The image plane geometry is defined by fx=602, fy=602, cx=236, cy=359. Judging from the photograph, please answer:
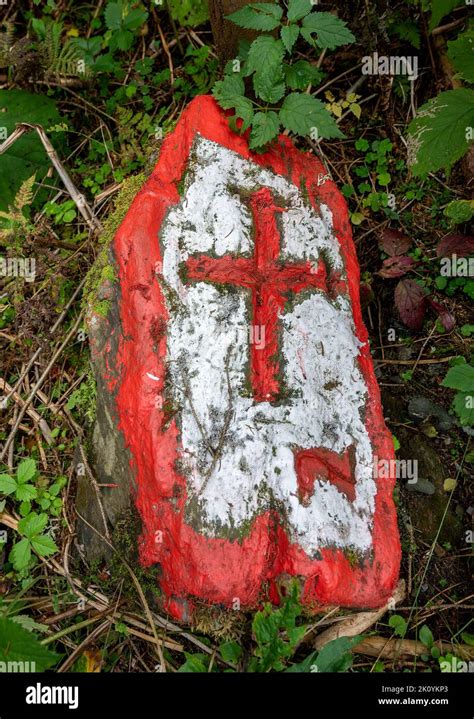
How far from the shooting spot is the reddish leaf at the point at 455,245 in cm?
340

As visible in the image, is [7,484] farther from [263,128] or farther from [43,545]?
[263,128]

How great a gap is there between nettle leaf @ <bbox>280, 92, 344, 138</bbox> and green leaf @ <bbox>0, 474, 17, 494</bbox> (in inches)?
86.6

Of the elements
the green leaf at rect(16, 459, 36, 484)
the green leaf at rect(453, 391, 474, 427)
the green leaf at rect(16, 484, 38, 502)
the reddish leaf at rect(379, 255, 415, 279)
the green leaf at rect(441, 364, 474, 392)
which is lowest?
the green leaf at rect(16, 484, 38, 502)

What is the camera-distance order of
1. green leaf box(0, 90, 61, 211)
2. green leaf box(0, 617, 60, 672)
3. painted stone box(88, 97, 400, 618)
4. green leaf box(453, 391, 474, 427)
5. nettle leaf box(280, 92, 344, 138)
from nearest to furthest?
green leaf box(0, 617, 60, 672) < painted stone box(88, 97, 400, 618) < nettle leaf box(280, 92, 344, 138) < green leaf box(453, 391, 474, 427) < green leaf box(0, 90, 61, 211)

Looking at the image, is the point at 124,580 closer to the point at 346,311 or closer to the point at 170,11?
the point at 346,311

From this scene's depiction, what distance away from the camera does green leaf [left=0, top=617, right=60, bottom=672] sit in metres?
2.23

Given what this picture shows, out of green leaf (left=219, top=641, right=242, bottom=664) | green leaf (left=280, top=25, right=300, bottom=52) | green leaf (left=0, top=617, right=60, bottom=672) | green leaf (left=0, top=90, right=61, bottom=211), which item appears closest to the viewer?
green leaf (left=0, top=617, right=60, bottom=672)

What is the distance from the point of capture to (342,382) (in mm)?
2668

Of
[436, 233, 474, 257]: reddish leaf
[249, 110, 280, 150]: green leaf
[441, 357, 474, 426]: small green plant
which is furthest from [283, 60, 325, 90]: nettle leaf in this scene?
[441, 357, 474, 426]: small green plant

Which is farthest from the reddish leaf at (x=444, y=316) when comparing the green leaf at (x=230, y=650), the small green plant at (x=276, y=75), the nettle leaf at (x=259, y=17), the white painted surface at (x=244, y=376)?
the green leaf at (x=230, y=650)

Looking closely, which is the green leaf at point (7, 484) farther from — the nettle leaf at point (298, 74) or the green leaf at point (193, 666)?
the nettle leaf at point (298, 74)

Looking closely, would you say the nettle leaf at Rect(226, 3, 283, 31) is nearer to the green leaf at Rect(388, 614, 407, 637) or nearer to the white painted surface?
the white painted surface

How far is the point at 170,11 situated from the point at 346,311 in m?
2.41
